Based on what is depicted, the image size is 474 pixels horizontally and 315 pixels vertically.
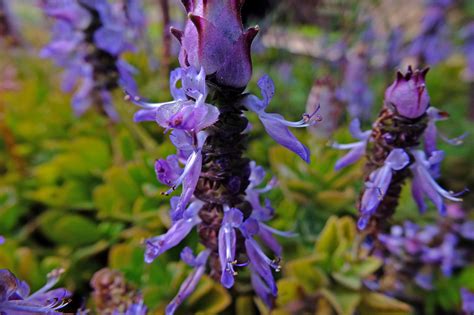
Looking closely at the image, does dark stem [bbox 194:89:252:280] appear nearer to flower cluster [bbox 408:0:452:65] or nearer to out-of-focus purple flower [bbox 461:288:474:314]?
out-of-focus purple flower [bbox 461:288:474:314]

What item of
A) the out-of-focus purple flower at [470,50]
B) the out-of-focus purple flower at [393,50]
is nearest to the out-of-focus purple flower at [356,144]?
the out-of-focus purple flower at [393,50]

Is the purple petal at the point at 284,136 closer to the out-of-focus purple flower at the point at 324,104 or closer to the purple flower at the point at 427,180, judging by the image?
the purple flower at the point at 427,180

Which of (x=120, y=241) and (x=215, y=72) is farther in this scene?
(x=120, y=241)

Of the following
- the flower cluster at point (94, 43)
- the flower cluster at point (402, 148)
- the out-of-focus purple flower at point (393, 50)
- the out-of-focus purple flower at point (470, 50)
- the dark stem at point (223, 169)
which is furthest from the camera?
the out-of-focus purple flower at point (470, 50)

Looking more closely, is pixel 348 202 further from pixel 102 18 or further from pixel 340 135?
pixel 102 18

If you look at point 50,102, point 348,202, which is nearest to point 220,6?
point 348,202

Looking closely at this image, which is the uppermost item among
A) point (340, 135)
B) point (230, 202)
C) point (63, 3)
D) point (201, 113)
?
point (63, 3)

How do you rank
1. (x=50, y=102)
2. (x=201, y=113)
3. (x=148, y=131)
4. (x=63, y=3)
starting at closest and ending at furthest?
(x=201, y=113) → (x=63, y=3) → (x=148, y=131) → (x=50, y=102)

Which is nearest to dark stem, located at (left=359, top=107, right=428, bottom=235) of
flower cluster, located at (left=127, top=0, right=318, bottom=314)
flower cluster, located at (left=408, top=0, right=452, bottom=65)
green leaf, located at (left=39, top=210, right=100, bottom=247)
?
flower cluster, located at (left=127, top=0, right=318, bottom=314)
